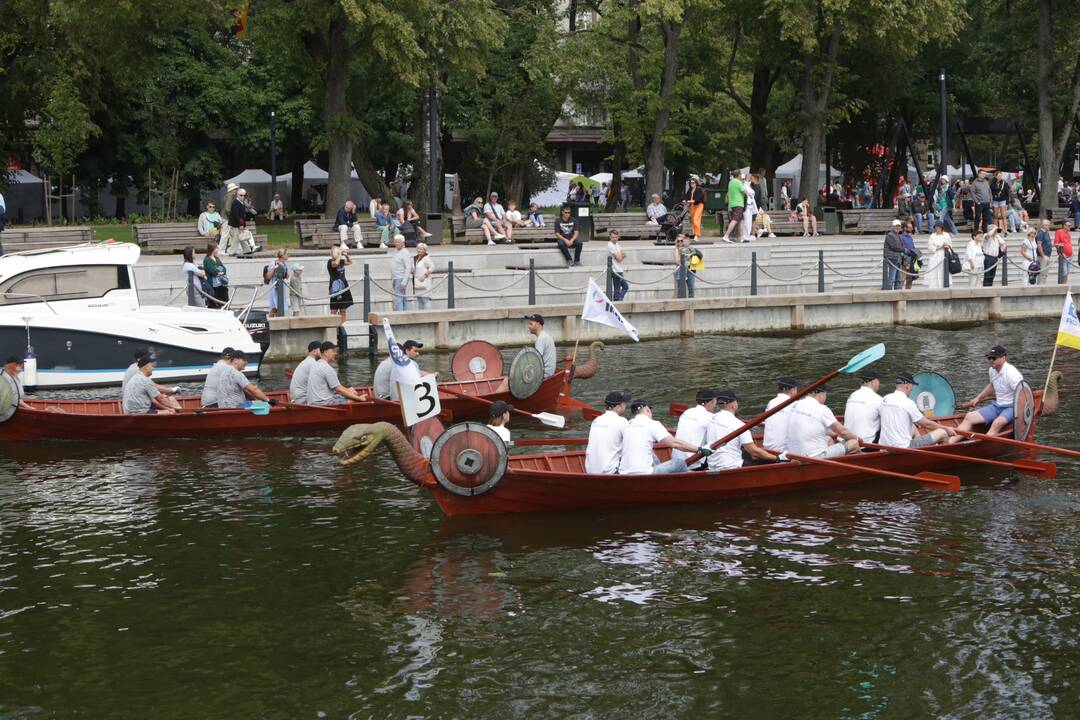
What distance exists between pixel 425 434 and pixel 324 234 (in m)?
20.6

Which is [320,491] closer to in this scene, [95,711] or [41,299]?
[95,711]

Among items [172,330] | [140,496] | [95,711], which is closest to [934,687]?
[95,711]

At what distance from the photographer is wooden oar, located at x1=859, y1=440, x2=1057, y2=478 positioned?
17500 millimetres

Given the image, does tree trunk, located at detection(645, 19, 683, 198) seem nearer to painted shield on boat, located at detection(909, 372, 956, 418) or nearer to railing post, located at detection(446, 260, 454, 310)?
railing post, located at detection(446, 260, 454, 310)

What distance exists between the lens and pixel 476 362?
2325 centimetres

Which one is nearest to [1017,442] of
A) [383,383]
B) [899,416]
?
[899,416]

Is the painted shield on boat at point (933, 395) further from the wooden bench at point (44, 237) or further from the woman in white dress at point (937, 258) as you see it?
the wooden bench at point (44, 237)

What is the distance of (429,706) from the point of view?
11.2 meters

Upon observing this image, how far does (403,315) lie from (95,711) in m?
18.0

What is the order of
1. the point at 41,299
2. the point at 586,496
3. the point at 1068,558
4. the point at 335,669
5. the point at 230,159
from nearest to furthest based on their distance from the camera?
the point at 335,669
the point at 1068,558
the point at 586,496
the point at 41,299
the point at 230,159

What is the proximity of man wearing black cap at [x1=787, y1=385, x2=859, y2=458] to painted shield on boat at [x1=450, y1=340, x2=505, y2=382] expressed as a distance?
23.0 feet

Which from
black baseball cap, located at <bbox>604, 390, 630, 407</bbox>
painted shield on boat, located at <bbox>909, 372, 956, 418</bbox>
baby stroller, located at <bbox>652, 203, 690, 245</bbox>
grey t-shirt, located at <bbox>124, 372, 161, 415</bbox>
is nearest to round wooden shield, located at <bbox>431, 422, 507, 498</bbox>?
black baseball cap, located at <bbox>604, 390, 630, 407</bbox>

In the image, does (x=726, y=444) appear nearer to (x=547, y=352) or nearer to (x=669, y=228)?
(x=547, y=352)

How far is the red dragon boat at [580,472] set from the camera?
15.6m
